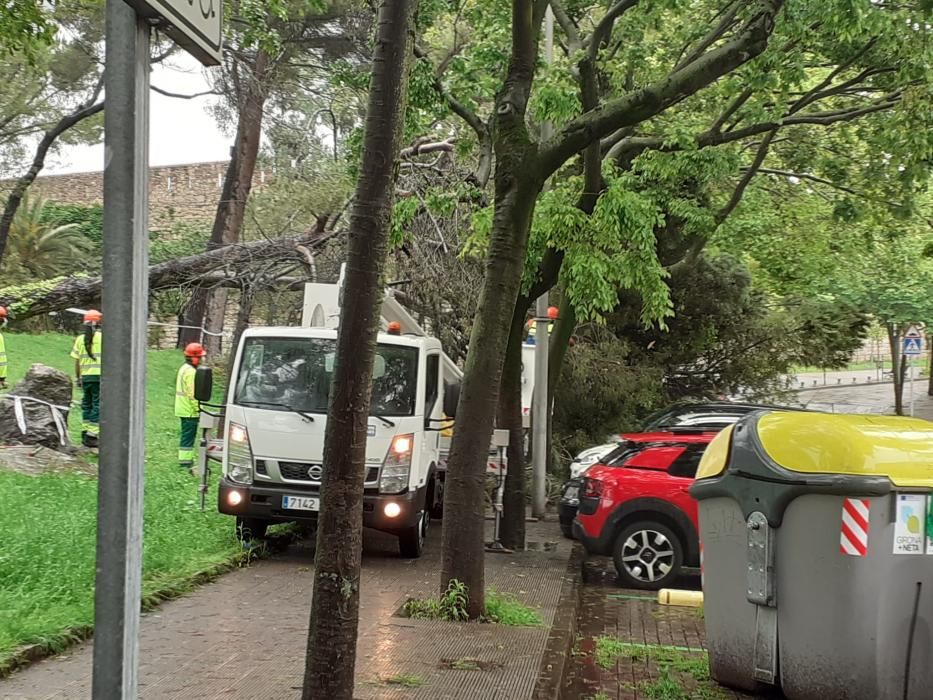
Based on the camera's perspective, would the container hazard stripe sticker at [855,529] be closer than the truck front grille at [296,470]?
Yes

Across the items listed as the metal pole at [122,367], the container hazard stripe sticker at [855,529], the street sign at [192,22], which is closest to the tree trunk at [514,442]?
the container hazard stripe sticker at [855,529]

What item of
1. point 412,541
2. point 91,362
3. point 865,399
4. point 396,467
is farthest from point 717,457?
point 865,399

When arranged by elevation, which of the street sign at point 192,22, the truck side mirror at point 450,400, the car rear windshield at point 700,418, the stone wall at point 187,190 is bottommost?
the car rear windshield at point 700,418

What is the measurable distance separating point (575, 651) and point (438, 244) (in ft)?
31.3

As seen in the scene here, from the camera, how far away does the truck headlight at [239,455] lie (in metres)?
10.5

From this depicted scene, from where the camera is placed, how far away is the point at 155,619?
295 inches

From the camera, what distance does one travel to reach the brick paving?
22.5 feet

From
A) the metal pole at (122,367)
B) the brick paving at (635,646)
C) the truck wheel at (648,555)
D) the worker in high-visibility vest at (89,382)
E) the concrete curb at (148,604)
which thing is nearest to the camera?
the metal pole at (122,367)

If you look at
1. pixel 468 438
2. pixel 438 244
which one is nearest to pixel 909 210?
pixel 438 244

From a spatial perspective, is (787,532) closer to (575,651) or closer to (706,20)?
(575,651)

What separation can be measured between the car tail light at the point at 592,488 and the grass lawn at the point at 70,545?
3.68 m

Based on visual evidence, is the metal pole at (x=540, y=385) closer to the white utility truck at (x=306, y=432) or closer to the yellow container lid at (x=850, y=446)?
→ the white utility truck at (x=306, y=432)

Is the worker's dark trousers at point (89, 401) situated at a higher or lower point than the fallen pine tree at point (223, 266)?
lower

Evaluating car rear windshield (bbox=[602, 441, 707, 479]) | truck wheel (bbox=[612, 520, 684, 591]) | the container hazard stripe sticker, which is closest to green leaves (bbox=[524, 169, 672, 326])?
car rear windshield (bbox=[602, 441, 707, 479])
